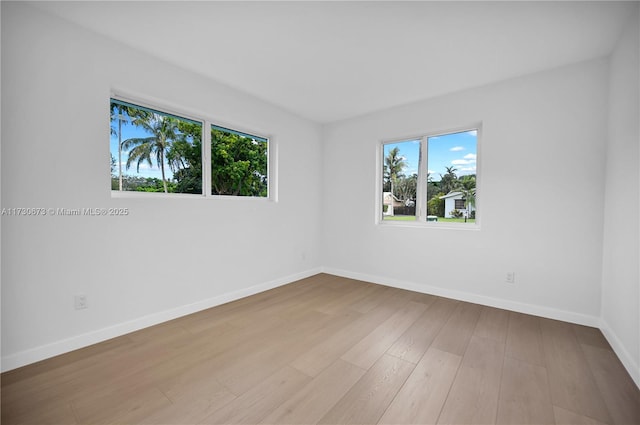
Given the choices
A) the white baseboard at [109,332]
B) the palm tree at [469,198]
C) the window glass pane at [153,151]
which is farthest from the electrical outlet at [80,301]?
the palm tree at [469,198]

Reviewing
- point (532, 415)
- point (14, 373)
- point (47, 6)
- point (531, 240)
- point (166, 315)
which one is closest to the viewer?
point (532, 415)

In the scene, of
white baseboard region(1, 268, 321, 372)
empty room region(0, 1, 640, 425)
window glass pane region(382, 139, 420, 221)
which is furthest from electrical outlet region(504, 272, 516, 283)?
white baseboard region(1, 268, 321, 372)

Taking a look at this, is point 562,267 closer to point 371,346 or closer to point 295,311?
point 371,346

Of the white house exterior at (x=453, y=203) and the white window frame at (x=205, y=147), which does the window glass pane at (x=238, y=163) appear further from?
the white house exterior at (x=453, y=203)

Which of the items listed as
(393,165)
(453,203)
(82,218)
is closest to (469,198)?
(453,203)

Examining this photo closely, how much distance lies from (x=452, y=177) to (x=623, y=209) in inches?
63.7

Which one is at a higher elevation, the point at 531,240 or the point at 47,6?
the point at 47,6

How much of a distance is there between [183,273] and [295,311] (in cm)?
127

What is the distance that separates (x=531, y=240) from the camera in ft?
9.48

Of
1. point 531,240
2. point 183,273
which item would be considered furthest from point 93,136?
point 531,240

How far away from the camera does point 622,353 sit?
6.62 ft

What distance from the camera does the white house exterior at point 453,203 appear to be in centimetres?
345

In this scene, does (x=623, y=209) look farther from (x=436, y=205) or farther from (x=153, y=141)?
(x=153, y=141)

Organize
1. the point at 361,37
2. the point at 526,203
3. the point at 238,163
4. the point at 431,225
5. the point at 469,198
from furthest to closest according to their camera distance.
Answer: the point at 431,225, the point at 238,163, the point at 469,198, the point at 526,203, the point at 361,37
